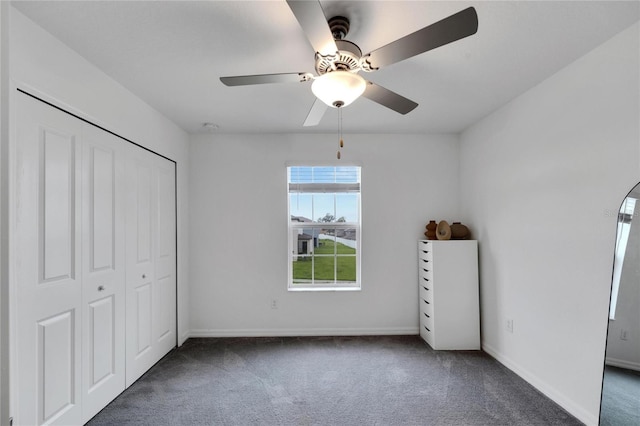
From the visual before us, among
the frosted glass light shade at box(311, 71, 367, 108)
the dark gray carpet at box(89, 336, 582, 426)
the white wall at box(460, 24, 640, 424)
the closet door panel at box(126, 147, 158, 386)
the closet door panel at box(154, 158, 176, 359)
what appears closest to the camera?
the frosted glass light shade at box(311, 71, 367, 108)

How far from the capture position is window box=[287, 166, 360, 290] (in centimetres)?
393

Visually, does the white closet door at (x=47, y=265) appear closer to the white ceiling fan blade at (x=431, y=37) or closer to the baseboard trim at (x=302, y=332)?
the baseboard trim at (x=302, y=332)

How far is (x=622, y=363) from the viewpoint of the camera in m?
1.86

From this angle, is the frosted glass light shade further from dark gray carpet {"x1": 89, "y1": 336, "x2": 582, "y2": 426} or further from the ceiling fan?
dark gray carpet {"x1": 89, "y1": 336, "x2": 582, "y2": 426}

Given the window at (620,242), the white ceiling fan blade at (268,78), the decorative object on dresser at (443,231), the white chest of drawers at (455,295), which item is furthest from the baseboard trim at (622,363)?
the white ceiling fan blade at (268,78)

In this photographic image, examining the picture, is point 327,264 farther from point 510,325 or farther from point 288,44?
point 288,44

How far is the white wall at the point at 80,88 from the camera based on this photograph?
5.57ft

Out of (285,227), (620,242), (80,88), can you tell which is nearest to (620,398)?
(620,242)

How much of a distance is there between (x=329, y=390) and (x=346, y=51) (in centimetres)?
241

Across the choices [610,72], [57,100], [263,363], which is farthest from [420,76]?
[263,363]

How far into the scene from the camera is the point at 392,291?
384cm

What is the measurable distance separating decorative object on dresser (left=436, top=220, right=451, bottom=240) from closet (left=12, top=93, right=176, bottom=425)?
9.50 ft

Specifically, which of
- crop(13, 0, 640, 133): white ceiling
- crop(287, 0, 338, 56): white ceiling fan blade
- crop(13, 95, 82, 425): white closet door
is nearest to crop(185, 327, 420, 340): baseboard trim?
crop(13, 95, 82, 425): white closet door

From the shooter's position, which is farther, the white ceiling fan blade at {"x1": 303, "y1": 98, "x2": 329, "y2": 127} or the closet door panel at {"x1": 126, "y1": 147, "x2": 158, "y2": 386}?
the closet door panel at {"x1": 126, "y1": 147, "x2": 158, "y2": 386}
